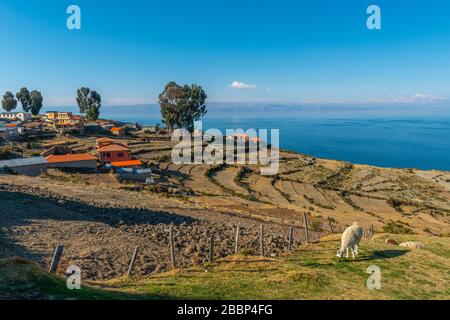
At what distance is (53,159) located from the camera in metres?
51.1

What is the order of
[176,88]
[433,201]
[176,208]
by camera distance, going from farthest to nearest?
[176,88] → [433,201] → [176,208]

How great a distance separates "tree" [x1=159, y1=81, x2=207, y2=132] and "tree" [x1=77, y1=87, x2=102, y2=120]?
3531cm

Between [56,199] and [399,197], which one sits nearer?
[56,199]

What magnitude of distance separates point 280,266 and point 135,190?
101 ft

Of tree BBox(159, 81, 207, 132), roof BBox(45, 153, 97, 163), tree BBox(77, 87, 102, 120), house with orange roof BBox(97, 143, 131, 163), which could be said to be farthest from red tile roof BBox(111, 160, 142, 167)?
tree BBox(77, 87, 102, 120)

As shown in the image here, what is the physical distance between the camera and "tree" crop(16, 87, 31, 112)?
120250 mm

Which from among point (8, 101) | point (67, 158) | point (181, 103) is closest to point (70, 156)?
point (67, 158)

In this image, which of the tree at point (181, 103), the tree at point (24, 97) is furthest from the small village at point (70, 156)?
the tree at point (24, 97)

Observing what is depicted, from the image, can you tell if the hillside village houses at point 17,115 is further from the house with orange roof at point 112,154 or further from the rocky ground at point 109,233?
the rocky ground at point 109,233

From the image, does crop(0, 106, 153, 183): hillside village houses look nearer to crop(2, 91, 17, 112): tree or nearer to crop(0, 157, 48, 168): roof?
crop(0, 157, 48, 168): roof

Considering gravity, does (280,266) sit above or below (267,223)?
above

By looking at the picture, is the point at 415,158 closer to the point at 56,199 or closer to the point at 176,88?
the point at 176,88

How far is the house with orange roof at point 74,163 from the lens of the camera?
166ft
